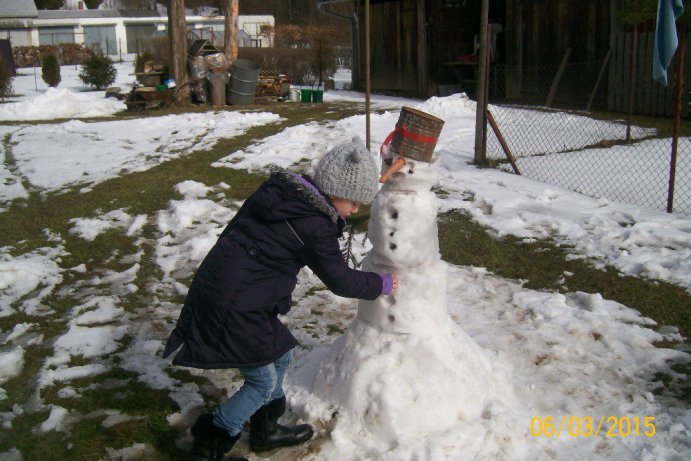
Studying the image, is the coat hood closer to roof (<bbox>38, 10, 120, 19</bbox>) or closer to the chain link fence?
the chain link fence

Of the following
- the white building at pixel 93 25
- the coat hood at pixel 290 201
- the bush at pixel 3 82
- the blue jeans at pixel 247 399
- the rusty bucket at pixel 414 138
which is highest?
the white building at pixel 93 25

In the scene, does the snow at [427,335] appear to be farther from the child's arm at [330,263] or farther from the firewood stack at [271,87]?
the firewood stack at [271,87]

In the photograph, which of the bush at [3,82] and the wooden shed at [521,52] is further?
the bush at [3,82]

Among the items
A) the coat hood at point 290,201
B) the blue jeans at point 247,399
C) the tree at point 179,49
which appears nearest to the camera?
the coat hood at point 290,201

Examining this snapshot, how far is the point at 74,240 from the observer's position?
6.05 metres

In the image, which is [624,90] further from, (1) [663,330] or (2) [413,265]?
(2) [413,265]

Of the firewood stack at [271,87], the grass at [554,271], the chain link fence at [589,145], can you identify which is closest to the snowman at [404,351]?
the grass at [554,271]

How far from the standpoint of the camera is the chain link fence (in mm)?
7441

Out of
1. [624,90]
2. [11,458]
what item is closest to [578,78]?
[624,90]

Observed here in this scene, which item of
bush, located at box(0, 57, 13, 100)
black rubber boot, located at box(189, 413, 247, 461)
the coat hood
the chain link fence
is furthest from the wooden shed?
bush, located at box(0, 57, 13, 100)

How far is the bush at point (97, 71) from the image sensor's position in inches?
973

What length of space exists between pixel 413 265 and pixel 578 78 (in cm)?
1279
